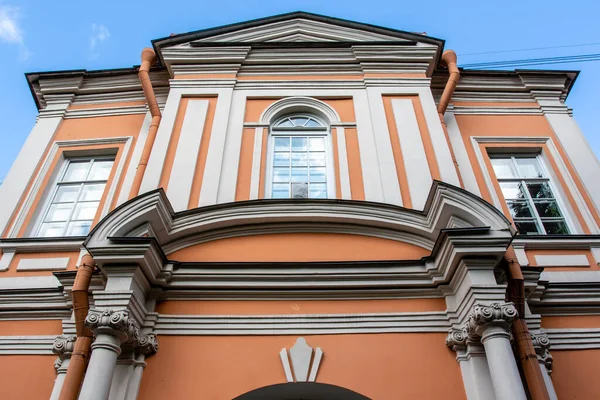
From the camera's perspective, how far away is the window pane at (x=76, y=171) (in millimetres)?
8125

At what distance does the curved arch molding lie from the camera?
5230 millimetres

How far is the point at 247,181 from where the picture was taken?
708 centimetres

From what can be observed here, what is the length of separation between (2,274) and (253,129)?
150 inches

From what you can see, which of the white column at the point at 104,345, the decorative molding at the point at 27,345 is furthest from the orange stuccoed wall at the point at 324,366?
the decorative molding at the point at 27,345

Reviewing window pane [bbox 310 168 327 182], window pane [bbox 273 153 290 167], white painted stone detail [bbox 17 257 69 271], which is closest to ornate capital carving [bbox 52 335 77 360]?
white painted stone detail [bbox 17 257 69 271]

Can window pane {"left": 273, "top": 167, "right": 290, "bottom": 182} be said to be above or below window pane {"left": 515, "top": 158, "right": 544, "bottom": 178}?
below

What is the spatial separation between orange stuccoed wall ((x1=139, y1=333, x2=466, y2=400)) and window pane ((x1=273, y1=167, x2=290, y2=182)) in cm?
263

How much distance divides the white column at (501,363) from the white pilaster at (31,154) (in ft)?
20.5

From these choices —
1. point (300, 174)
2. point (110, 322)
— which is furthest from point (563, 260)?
point (110, 322)

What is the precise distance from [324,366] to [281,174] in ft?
10.1

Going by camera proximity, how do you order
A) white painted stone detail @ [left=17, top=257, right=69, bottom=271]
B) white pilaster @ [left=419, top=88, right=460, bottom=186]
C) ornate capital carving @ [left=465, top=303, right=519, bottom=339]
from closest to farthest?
ornate capital carving @ [left=465, top=303, right=519, bottom=339] → white painted stone detail @ [left=17, top=257, right=69, bottom=271] → white pilaster @ [left=419, top=88, right=460, bottom=186]

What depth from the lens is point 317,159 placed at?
25.3 feet

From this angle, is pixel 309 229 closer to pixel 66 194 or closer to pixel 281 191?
pixel 281 191

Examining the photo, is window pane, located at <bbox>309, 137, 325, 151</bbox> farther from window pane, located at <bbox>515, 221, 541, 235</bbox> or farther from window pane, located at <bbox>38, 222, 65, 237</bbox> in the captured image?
window pane, located at <bbox>38, 222, 65, 237</bbox>
